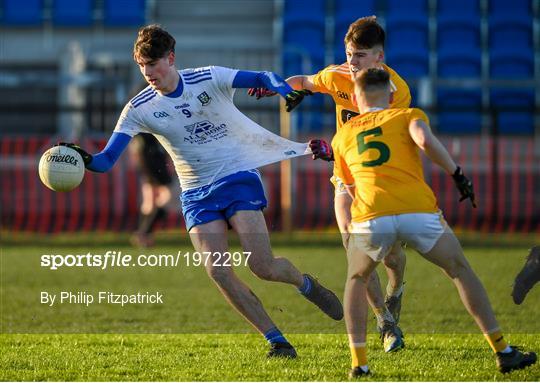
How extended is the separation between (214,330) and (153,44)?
97.0 inches

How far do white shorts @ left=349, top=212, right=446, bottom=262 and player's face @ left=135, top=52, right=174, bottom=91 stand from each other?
1717 mm

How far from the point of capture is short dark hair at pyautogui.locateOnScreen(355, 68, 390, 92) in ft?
18.6

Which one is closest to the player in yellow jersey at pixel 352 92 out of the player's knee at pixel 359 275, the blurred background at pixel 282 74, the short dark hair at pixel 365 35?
the short dark hair at pixel 365 35

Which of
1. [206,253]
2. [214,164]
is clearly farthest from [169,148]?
[206,253]

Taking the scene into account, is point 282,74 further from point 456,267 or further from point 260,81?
point 456,267

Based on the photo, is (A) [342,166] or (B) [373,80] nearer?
(B) [373,80]

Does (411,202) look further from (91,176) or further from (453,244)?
(91,176)

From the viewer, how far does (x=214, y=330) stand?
26.2 feet

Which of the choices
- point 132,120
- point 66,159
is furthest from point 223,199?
point 66,159

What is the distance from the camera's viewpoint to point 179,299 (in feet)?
31.7

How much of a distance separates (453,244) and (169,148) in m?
2.11

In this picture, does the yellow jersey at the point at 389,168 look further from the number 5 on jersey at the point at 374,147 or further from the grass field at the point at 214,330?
the grass field at the point at 214,330

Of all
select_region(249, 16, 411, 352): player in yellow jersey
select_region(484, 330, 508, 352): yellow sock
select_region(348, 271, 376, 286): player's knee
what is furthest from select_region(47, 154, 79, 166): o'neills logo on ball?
select_region(484, 330, 508, 352): yellow sock

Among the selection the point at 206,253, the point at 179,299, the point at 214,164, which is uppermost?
the point at 214,164
